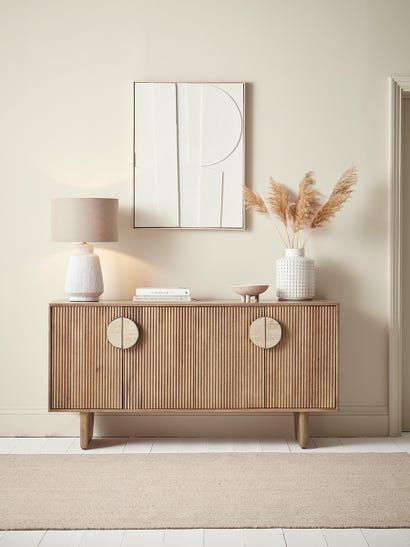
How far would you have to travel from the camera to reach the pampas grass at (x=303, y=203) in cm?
373

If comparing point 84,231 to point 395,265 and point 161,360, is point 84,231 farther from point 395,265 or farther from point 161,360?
point 395,265

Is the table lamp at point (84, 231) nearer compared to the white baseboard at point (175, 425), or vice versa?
the table lamp at point (84, 231)

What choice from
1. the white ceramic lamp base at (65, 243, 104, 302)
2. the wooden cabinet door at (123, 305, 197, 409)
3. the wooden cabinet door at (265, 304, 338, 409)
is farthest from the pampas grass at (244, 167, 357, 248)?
the white ceramic lamp base at (65, 243, 104, 302)

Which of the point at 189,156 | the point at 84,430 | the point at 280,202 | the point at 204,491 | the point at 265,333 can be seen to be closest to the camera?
the point at 204,491

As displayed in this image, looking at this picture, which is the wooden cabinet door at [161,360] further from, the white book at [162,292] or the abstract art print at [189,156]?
the abstract art print at [189,156]

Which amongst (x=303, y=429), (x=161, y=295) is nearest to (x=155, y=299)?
(x=161, y=295)

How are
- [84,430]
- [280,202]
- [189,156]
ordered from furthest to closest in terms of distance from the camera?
[189,156] < [280,202] < [84,430]

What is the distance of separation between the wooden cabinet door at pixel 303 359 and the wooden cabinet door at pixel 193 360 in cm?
8

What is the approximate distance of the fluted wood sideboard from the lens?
3578 mm

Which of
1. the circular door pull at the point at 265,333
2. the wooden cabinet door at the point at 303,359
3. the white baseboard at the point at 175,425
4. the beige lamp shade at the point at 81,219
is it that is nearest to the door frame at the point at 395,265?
the white baseboard at the point at 175,425

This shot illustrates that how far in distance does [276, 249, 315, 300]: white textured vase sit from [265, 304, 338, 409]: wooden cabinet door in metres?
0.13

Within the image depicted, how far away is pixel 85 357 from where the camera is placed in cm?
358

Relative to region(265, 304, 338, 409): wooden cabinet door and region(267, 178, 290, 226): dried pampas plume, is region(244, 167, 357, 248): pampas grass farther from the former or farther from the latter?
region(265, 304, 338, 409): wooden cabinet door

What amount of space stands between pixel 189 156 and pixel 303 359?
1.28m
